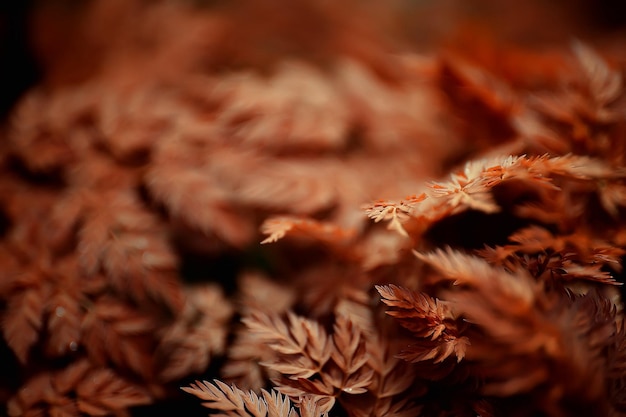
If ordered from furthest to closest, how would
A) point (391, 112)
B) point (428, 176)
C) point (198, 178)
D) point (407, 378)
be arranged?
point (391, 112), point (428, 176), point (198, 178), point (407, 378)

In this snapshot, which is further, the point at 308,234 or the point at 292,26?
the point at 292,26

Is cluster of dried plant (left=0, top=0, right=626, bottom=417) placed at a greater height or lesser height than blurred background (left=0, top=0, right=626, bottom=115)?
lesser

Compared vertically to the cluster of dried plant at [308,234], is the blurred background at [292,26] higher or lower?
higher

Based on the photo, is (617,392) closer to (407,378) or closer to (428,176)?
(407,378)

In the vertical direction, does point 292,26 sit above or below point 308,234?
Result: above

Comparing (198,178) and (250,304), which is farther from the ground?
(198,178)

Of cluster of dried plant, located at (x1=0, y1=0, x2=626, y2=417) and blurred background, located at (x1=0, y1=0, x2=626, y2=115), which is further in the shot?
blurred background, located at (x1=0, y1=0, x2=626, y2=115)

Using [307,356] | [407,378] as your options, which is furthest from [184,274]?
[407,378]

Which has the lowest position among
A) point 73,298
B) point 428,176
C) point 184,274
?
point 184,274
